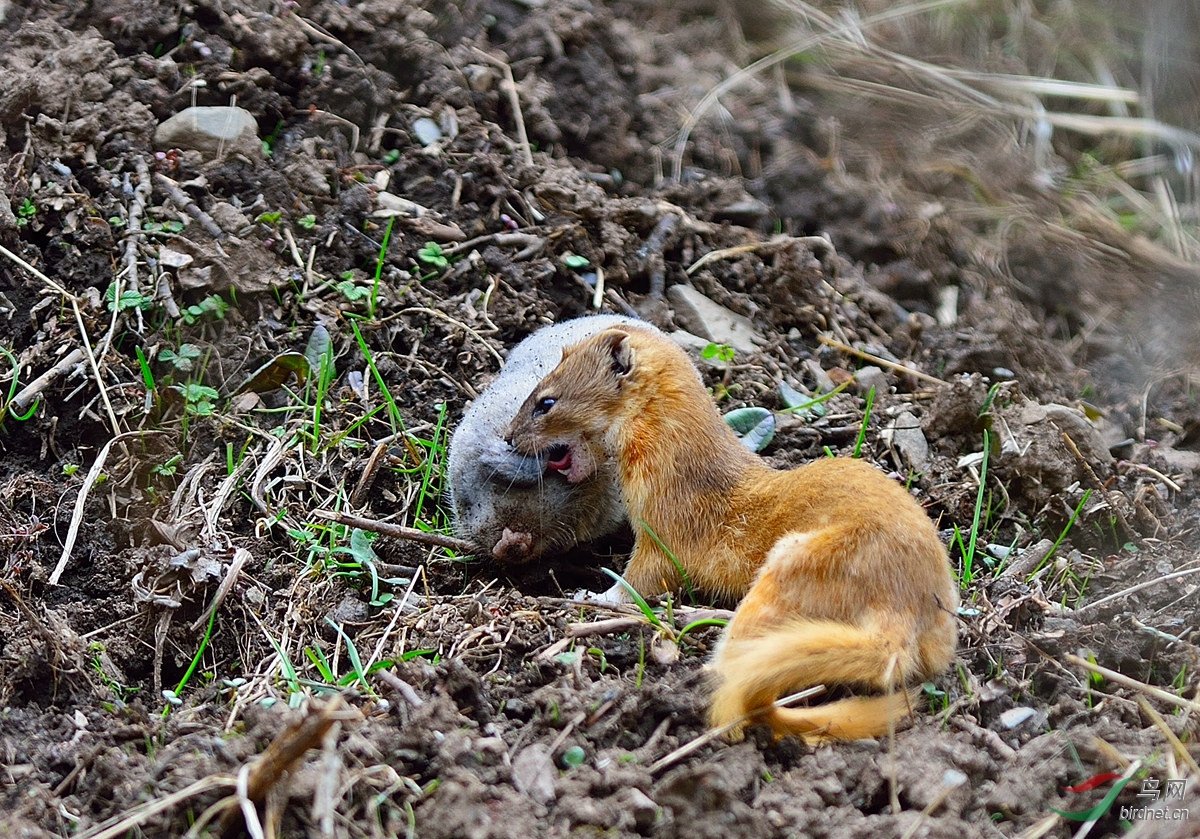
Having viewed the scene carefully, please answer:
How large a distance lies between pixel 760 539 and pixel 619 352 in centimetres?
95

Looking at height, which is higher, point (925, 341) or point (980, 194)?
point (980, 194)

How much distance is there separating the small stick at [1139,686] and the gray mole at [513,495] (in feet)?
5.69

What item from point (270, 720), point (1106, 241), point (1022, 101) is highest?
point (1022, 101)

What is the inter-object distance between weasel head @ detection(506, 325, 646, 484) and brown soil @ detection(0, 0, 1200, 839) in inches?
18.1

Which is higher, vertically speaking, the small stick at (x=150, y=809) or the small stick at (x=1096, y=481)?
the small stick at (x=1096, y=481)

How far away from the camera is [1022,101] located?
7.70 metres

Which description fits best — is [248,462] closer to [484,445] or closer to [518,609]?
[484,445]

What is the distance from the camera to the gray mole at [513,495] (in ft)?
14.3

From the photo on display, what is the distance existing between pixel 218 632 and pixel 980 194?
209 inches

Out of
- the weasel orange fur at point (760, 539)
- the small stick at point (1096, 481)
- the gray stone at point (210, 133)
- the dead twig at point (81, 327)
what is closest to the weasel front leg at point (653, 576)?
the weasel orange fur at point (760, 539)

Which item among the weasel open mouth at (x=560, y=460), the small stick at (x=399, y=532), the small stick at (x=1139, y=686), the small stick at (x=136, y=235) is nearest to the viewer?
the small stick at (x=1139, y=686)

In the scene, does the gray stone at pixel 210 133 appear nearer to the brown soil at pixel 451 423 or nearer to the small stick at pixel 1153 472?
the brown soil at pixel 451 423

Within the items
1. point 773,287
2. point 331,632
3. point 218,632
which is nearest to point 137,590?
point 218,632

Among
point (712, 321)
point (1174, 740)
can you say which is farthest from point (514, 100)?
point (1174, 740)
